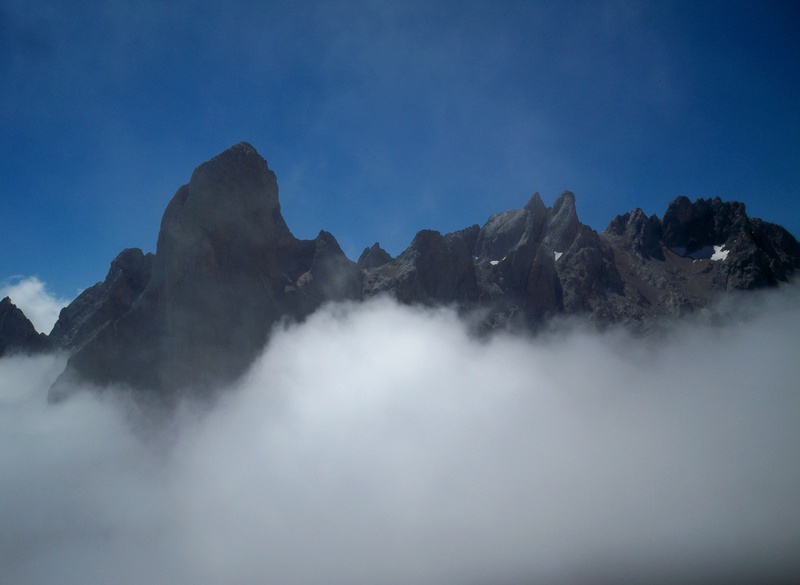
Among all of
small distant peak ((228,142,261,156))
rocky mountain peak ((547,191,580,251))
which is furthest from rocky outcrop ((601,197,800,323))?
small distant peak ((228,142,261,156))

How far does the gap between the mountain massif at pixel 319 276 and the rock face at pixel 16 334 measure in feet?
0.76

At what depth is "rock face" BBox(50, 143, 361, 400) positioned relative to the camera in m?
67.5

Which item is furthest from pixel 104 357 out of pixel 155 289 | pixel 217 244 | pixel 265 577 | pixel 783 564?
pixel 783 564

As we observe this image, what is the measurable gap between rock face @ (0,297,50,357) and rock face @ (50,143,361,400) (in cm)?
3879

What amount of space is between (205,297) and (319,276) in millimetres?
16084

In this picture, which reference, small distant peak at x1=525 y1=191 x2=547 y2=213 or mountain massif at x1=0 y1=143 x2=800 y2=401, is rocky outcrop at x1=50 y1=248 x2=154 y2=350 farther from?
small distant peak at x1=525 y1=191 x2=547 y2=213

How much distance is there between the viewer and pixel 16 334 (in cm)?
10088

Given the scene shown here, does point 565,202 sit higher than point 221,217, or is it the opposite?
point 565,202

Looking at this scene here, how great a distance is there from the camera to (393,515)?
6856cm

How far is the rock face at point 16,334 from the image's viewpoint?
329ft

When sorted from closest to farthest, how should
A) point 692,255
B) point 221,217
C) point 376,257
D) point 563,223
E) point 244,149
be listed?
point 221,217, point 244,149, point 376,257, point 563,223, point 692,255

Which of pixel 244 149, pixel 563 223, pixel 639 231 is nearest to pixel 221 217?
pixel 244 149

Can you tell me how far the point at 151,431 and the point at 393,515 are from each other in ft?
101

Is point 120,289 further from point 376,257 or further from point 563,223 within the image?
point 563,223
